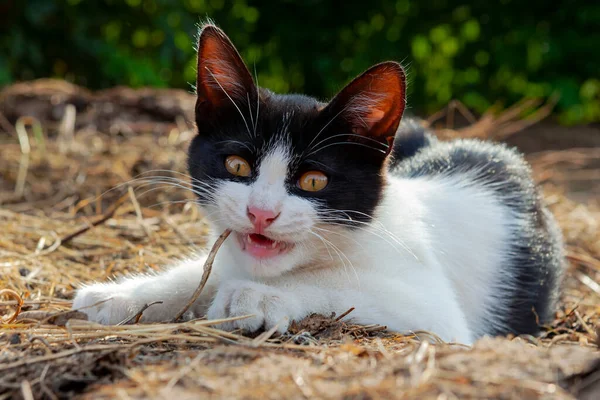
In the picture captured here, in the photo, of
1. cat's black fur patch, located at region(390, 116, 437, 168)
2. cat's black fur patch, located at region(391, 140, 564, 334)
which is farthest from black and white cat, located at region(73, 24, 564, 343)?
cat's black fur patch, located at region(390, 116, 437, 168)

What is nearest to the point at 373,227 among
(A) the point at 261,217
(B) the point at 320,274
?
(B) the point at 320,274

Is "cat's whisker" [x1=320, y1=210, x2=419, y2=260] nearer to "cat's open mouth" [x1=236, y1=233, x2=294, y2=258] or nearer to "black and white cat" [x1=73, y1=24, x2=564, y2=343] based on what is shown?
"black and white cat" [x1=73, y1=24, x2=564, y2=343]

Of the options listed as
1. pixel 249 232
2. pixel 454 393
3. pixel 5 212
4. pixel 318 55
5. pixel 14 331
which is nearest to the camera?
pixel 454 393

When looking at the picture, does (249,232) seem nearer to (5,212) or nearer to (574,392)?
(574,392)

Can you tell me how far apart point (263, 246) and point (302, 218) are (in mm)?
156

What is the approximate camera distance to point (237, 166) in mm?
1973

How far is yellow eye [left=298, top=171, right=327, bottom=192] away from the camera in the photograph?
1.94 m

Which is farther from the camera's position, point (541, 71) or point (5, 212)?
point (541, 71)

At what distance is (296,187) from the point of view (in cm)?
193

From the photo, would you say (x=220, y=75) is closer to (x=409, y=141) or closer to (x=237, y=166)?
(x=237, y=166)

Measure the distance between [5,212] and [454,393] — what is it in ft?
8.52

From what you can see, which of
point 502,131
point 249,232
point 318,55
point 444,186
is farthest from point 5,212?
point 318,55

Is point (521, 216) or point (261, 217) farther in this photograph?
point (521, 216)

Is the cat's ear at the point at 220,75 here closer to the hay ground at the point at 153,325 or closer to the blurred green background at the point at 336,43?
the hay ground at the point at 153,325
